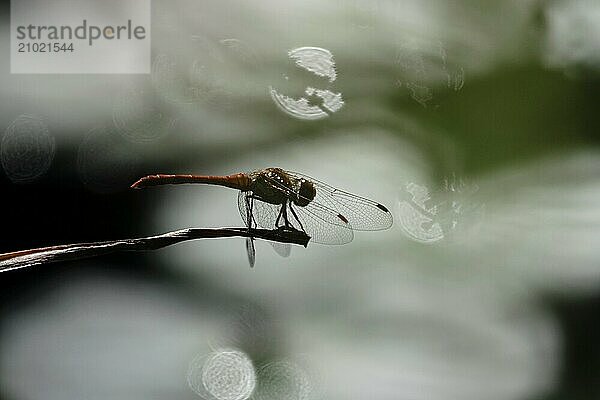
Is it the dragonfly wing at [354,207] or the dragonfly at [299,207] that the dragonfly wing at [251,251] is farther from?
the dragonfly wing at [354,207]

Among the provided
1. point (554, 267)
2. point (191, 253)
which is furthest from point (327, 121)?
point (554, 267)

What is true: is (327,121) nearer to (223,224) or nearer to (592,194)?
(223,224)

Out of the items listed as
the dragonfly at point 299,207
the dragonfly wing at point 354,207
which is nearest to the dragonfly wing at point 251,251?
the dragonfly at point 299,207

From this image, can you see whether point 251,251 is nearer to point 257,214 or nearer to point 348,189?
point 257,214

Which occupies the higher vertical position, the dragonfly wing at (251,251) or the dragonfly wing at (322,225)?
the dragonfly wing at (322,225)

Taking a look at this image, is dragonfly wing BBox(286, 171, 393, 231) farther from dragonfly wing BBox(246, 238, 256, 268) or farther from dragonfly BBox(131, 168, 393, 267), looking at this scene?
dragonfly wing BBox(246, 238, 256, 268)

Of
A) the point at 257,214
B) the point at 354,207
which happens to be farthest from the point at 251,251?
the point at 354,207
